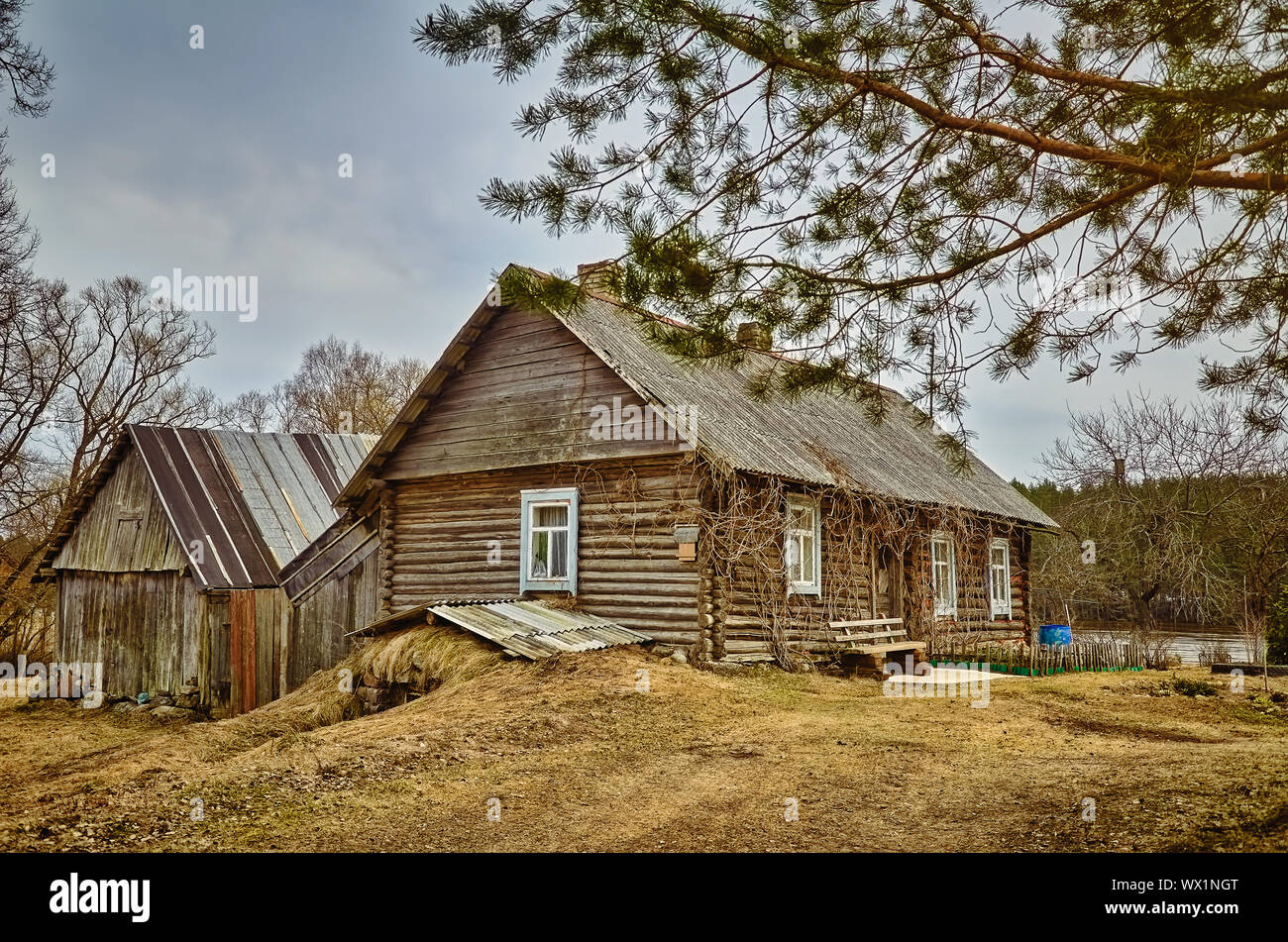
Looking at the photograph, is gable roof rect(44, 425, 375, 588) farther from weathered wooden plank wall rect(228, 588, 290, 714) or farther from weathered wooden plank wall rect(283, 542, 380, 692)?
weathered wooden plank wall rect(283, 542, 380, 692)

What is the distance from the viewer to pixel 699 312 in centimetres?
605

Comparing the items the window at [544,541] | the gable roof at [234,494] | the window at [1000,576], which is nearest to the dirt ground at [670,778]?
the window at [544,541]

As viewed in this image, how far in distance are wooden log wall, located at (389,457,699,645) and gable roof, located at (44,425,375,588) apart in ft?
11.2

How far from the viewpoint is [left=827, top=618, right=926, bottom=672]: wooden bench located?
1488 cm

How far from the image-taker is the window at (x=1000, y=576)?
21328 millimetres

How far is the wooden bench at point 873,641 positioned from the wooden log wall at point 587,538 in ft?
10.9

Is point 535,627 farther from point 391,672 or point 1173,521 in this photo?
point 1173,521

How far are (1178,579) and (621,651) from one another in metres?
18.1

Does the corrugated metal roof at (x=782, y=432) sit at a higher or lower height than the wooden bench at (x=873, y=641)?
higher

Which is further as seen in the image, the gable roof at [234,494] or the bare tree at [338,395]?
the bare tree at [338,395]

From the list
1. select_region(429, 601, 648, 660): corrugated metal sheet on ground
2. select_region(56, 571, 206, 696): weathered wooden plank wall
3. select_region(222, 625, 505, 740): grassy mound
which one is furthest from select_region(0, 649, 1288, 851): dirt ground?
select_region(56, 571, 206, 696): weathered wooden plank wall

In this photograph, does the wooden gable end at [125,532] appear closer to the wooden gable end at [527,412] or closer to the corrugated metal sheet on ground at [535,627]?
the wooden gable end at [527,412]

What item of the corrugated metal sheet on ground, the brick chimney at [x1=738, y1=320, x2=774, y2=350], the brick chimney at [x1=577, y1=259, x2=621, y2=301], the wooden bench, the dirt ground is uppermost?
the brick chimney at [x1=577, y1=259, x2=621, y2=301]
